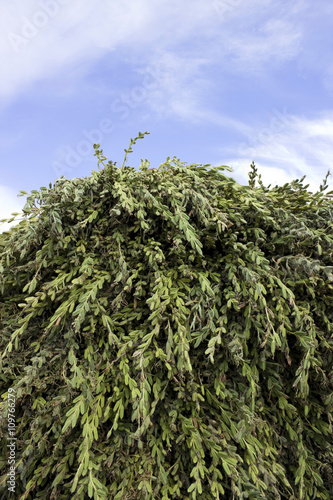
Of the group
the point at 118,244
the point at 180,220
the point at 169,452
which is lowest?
the point at 169,452

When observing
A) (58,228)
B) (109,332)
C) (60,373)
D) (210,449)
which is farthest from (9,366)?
(210,449)

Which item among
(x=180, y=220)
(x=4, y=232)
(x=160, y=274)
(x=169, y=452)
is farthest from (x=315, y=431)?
(x=4, y=232)

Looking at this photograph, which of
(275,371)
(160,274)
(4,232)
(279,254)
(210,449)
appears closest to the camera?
(210,449)

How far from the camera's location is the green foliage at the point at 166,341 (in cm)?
231

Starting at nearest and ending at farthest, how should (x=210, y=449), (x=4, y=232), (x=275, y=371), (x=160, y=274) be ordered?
(x=210, y=449) < (x=160, y=274) < (x=275, y=371) < (x=4, y=232)

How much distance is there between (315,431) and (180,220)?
1.78 metres

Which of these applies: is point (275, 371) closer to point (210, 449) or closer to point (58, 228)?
point (210, 449)

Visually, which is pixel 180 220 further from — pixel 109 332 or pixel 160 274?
pixel 109 332

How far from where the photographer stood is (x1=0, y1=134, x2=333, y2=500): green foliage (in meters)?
2.31

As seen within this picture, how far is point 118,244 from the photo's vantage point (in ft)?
8.50

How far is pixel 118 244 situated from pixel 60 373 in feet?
2.94

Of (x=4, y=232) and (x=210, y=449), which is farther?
(x=4, y=232)

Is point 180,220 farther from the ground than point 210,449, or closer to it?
farther from the ground

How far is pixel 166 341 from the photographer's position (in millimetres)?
2520
